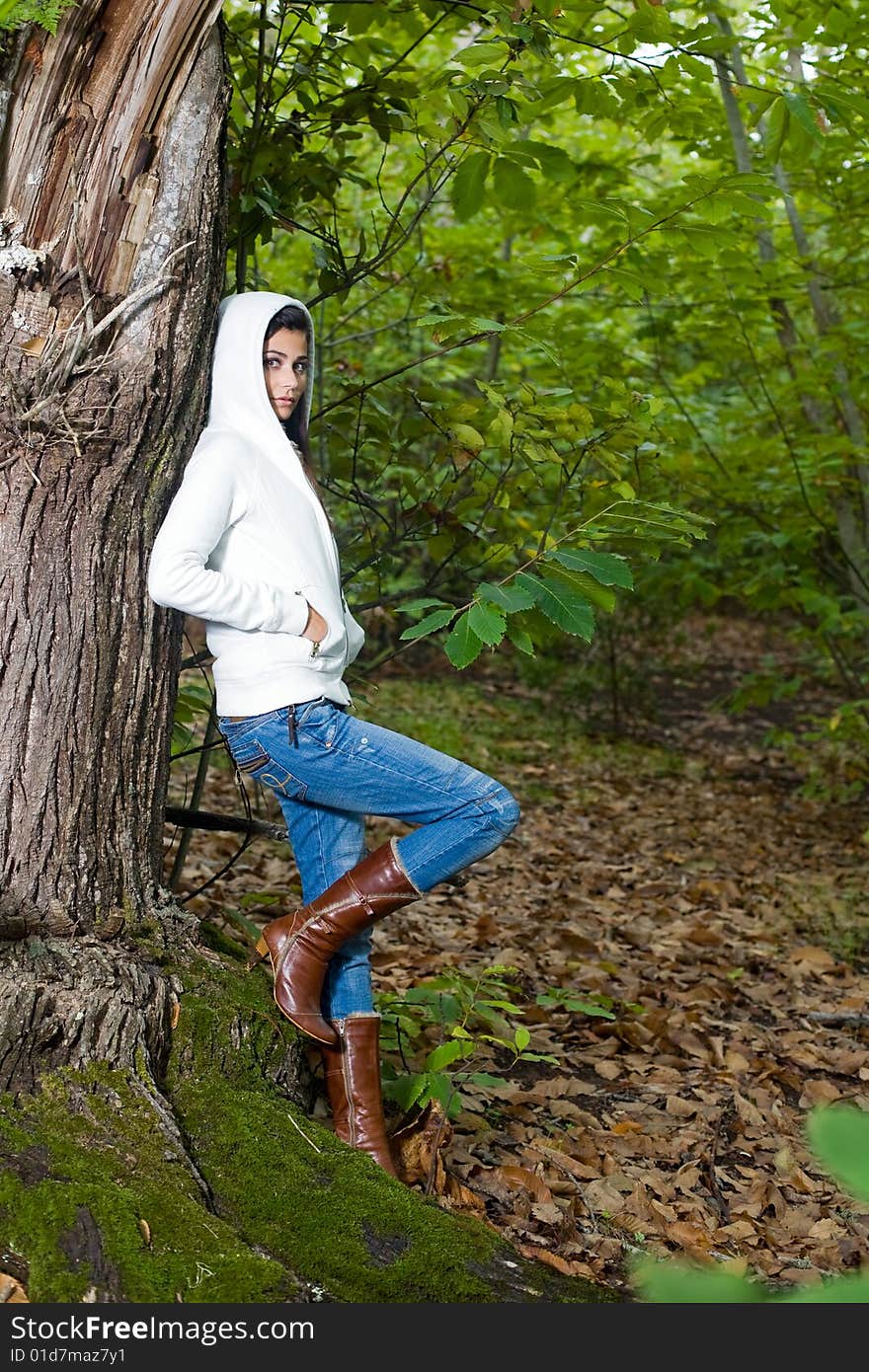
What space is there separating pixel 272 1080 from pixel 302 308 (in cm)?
186

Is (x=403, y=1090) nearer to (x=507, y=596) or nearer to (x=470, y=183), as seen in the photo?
(x=507, y=596)

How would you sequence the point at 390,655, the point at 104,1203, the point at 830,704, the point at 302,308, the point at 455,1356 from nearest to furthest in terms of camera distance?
the point at 455,1356, the point at 104,1203, the point at 302,308, the point at 390,655, the point at 830,704

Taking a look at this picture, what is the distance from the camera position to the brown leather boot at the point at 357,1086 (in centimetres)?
273

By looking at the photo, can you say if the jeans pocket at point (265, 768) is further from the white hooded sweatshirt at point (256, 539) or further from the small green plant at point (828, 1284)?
the small green plant at point (828, 1284)

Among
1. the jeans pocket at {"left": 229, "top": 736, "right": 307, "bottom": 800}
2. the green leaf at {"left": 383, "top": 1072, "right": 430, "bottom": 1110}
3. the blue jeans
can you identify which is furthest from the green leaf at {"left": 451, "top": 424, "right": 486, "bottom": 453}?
the green leaf at {"left": 383, "top": 1072, "right": 430, "bottom": 1110}

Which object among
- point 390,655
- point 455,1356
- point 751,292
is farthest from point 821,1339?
point 751,292

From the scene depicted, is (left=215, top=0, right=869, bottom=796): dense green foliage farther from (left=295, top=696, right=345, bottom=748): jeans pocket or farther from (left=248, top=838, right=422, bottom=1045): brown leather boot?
(left=248, top=838, right=422, bottom=1045): brown leather boot

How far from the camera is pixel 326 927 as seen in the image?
272cm

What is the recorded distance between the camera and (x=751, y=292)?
6461 millimetres

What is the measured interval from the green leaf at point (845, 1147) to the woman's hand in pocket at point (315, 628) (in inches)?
81.3

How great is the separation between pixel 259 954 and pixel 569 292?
2.07 meters

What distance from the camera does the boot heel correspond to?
9.28 feet

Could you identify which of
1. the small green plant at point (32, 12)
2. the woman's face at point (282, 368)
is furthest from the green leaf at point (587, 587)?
the small green plant at point (32, 12)

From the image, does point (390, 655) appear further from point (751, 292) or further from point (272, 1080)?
point (751, 292)
